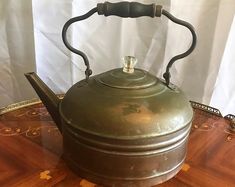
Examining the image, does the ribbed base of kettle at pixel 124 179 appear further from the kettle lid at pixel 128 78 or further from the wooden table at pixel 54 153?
the kettle lid at pixel 128 78

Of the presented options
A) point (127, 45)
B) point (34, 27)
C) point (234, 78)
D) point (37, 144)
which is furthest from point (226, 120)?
point (34, 27)

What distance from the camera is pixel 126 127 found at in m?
0.55

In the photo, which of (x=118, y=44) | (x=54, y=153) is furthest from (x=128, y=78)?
(x=118, y=44)

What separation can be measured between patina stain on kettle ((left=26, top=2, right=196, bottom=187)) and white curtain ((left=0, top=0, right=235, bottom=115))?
0.32m

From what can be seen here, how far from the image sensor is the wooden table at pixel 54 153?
2.02ft

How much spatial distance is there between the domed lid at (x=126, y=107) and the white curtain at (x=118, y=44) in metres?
0.31

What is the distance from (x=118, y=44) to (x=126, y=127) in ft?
1.53

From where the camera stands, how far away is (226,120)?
33.9 inches

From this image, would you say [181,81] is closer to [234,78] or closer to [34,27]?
[234,78]

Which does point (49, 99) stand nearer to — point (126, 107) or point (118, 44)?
point (126, 107)

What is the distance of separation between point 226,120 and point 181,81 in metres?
0.17

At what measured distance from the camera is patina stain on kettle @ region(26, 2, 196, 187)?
0.55 meters

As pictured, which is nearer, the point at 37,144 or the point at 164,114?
the point at 164,114

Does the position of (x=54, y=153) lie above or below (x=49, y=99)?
below
